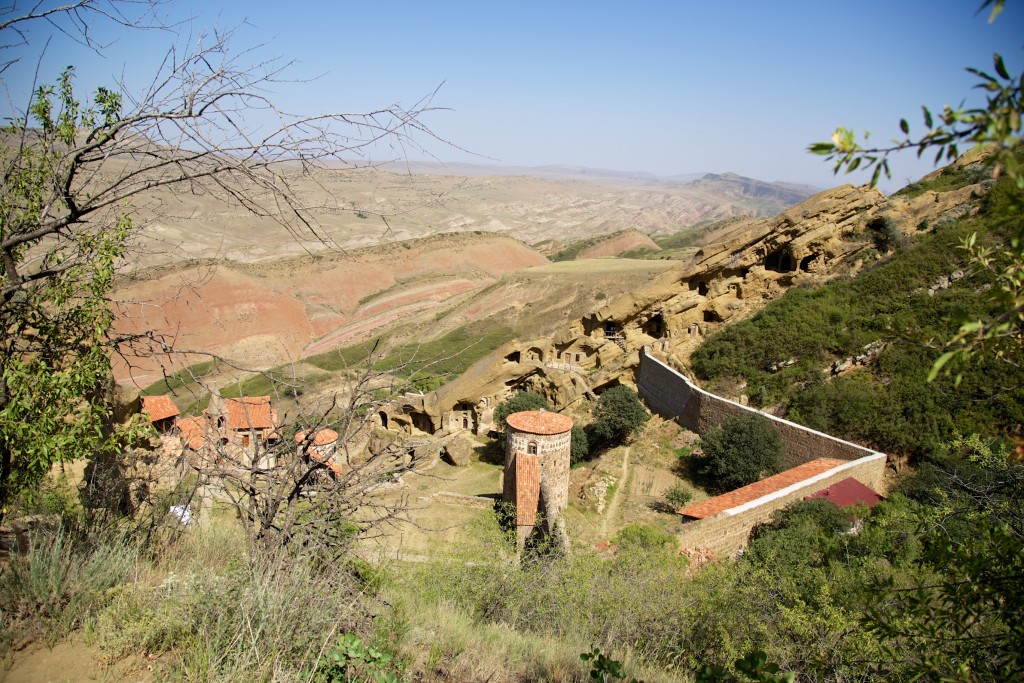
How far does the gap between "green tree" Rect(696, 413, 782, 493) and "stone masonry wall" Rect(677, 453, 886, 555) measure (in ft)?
6.36

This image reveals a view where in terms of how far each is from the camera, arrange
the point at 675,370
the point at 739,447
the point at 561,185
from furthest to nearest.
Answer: the point at 561,185 < the point at 675,370 < the point at 739,447

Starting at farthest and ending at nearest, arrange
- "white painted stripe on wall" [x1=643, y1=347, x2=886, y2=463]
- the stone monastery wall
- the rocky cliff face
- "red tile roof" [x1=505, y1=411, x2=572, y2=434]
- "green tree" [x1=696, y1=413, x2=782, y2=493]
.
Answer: the rocky cliff face < "red tile roof" [x1=505, y1=411, x2=572, y2=434] < "green tree" [x1=696, y1=413, x2=782, y2=493] < "white painted stripe on wall" [x1=643, y1=347, x2=886, y2=463] < the stone monastery wall

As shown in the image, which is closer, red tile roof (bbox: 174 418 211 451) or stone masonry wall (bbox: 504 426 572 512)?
red tile roof (bbox: 174 418 211 451)

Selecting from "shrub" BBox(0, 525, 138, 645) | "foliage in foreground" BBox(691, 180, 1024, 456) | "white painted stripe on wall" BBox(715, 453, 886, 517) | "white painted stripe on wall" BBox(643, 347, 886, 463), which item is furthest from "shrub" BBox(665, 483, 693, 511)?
"shrub" BBox(0, 525, 138, 645)

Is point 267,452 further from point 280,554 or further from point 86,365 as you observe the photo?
point 86,365

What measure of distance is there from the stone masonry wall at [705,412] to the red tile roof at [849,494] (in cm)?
126

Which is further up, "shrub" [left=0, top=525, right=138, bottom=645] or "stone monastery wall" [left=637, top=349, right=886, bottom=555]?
"shrub" [left=0, top=525, right=138, bottom=645]

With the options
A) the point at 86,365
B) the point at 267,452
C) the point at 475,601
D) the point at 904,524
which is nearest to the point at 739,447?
the point at 904,524

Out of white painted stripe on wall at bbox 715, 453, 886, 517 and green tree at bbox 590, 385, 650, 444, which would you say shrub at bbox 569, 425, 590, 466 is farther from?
white painted stripe on wall at bbox 715, 453, 886, 517

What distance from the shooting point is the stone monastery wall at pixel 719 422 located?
11133mm

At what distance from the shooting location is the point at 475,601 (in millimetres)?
6602

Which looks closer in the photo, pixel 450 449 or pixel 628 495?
pixel 628 495

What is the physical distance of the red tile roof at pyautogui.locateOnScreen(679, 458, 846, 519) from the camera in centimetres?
1202

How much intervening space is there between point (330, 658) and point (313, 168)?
9.36 ft
